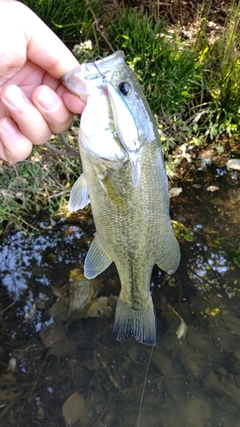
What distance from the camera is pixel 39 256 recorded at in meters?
3.56

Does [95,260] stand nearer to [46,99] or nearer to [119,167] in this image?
[119,167]

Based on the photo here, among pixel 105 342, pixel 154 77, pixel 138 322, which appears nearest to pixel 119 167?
pixel 138 322

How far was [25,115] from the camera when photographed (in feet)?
5.14

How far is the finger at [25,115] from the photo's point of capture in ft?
4.92

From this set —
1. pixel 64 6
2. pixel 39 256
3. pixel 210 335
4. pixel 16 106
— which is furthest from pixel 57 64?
pixel 64 6

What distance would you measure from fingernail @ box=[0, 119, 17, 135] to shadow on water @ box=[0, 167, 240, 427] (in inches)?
77.5

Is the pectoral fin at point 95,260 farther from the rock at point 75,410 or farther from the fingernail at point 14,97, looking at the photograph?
the rock at point 75,410

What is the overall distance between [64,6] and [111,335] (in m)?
3.15

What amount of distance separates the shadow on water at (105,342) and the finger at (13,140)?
1.89 m

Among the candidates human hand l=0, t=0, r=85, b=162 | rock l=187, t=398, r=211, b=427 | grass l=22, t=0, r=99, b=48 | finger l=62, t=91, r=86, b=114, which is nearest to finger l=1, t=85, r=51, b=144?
human hand l=0, t=0, r=85, b=162

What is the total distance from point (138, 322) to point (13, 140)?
Answer: 104 cm

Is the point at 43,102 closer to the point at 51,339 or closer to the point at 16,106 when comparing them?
the point at 16,106

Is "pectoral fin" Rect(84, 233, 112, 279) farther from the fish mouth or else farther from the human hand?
the fish mouth

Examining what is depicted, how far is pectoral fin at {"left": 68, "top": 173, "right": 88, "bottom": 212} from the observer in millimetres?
1629
